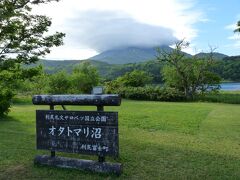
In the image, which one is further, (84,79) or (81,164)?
(84,79)

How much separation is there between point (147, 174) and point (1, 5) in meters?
11.3

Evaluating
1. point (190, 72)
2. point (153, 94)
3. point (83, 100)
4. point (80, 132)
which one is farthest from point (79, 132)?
point (190, 72)

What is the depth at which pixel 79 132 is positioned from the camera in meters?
6.76

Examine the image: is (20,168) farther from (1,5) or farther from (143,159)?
(1,5)

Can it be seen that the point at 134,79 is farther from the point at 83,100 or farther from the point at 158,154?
the point at 83,100

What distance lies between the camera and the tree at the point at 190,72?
40188mm

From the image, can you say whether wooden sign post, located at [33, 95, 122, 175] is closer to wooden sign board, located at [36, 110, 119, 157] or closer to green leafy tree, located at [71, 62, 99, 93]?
wooden sign board, located at [36, 110, 119, 157]

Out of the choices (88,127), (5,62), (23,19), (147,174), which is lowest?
(147,174)

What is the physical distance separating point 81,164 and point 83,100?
1.17m

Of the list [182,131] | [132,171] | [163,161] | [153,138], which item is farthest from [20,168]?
[182,131]

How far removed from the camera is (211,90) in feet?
134

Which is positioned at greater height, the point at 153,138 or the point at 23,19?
the point at 23,19

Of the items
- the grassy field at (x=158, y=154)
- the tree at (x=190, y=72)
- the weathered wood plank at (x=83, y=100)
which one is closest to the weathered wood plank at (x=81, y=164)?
the grassy field at (x=158, y=154)

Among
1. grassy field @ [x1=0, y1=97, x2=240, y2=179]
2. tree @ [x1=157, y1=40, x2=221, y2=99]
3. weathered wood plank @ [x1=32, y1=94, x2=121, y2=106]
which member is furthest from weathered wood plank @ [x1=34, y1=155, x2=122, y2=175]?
tree @ [x1=157, y1=40, x2=221, y2=99]
